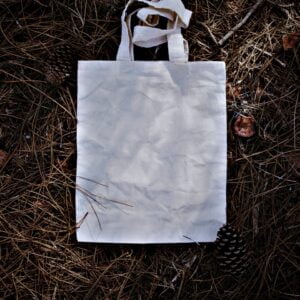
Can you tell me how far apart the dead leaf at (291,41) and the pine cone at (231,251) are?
614mm

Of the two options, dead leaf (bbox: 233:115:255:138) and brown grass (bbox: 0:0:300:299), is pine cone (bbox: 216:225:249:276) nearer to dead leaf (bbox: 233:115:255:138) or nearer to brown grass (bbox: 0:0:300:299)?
brown grass (bbox: 0:0:300:299)

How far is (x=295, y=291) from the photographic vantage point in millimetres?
1353

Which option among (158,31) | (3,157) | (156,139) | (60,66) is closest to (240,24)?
(158,31)

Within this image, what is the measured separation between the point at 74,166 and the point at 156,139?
289mm

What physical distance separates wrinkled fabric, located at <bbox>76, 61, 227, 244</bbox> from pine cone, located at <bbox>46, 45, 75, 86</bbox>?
54mm

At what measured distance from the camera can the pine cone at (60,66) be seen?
4.42ft

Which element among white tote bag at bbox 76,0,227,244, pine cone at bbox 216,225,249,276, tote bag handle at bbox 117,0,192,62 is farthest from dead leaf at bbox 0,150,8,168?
pine cone at bbox 216,225,249,276

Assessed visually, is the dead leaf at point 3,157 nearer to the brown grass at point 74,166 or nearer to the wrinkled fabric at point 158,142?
the brown grass at point 74,166

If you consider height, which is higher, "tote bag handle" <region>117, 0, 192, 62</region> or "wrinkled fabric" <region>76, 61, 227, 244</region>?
"tote bag handle" <region>117, 0, 192, 62</region>

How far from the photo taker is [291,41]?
136cm

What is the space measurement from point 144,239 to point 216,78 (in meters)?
0.56

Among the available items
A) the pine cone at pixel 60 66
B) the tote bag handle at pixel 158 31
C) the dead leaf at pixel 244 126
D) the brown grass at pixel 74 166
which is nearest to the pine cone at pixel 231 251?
the brown grass at pixel 74 166

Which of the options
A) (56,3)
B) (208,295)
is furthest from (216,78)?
(208,295)

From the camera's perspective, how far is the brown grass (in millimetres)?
1352
